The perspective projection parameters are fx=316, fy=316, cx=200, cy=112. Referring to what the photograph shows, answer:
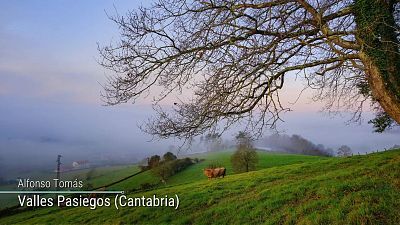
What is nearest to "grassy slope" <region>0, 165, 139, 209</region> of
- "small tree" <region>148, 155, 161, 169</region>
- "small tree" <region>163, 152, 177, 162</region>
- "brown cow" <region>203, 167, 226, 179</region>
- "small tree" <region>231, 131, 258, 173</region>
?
"small tree" <region>148, 155, 161, 169</region>

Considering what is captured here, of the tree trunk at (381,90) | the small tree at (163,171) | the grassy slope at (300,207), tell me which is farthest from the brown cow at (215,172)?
the tree trunk at (381,90)

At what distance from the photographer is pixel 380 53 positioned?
25.8 feet

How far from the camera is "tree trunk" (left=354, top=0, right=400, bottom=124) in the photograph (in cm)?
735

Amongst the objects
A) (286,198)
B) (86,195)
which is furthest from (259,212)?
(86,195)

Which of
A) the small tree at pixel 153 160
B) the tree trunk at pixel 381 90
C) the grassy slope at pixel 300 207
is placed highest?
the tree trunk at pixel 381 90

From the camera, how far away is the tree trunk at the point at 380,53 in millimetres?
7348

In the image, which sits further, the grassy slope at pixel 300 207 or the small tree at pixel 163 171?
the small tree at pixel 163 171

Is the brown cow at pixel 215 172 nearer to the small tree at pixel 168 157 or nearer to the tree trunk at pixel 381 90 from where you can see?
the tree trunk at pixel 381 90

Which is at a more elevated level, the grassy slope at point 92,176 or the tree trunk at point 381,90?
the tree trunk at point 381,90

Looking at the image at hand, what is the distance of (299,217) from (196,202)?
5.77 metres

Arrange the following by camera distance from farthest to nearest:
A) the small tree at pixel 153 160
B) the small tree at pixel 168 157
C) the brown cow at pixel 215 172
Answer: the small tree at pixel 168 157 < the small tree at pixel 153 160 < the brown cow at pixel 215 172

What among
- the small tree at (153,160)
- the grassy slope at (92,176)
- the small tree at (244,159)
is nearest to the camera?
the grassy slope at (92,176)

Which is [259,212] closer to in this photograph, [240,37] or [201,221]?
[201,221]

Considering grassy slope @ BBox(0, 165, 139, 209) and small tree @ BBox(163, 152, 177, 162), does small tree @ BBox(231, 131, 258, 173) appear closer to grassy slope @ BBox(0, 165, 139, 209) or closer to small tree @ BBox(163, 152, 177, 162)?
small tree @ BBox(163, 152, 177, 162)
